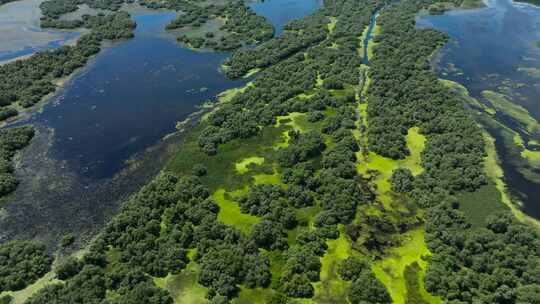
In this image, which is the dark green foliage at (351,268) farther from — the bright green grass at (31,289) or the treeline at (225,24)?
the treeline at (225,24)

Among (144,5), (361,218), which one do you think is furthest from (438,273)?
(144,5)

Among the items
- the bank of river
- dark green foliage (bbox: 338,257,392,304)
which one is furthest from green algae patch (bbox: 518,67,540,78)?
dark green foliage (bbox: 338,257,392,304)

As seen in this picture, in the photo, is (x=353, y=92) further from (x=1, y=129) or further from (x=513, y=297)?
(x=1, y=129)

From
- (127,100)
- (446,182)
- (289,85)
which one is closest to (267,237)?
(446,182)

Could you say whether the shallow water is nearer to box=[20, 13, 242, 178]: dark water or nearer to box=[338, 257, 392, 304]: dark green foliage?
box=[20, 13, 242, 178]: dark water

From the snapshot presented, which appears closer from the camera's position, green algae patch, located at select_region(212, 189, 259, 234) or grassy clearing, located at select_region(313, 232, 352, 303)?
grassy clearing, located at select_region(313, 232, 352, 303)
